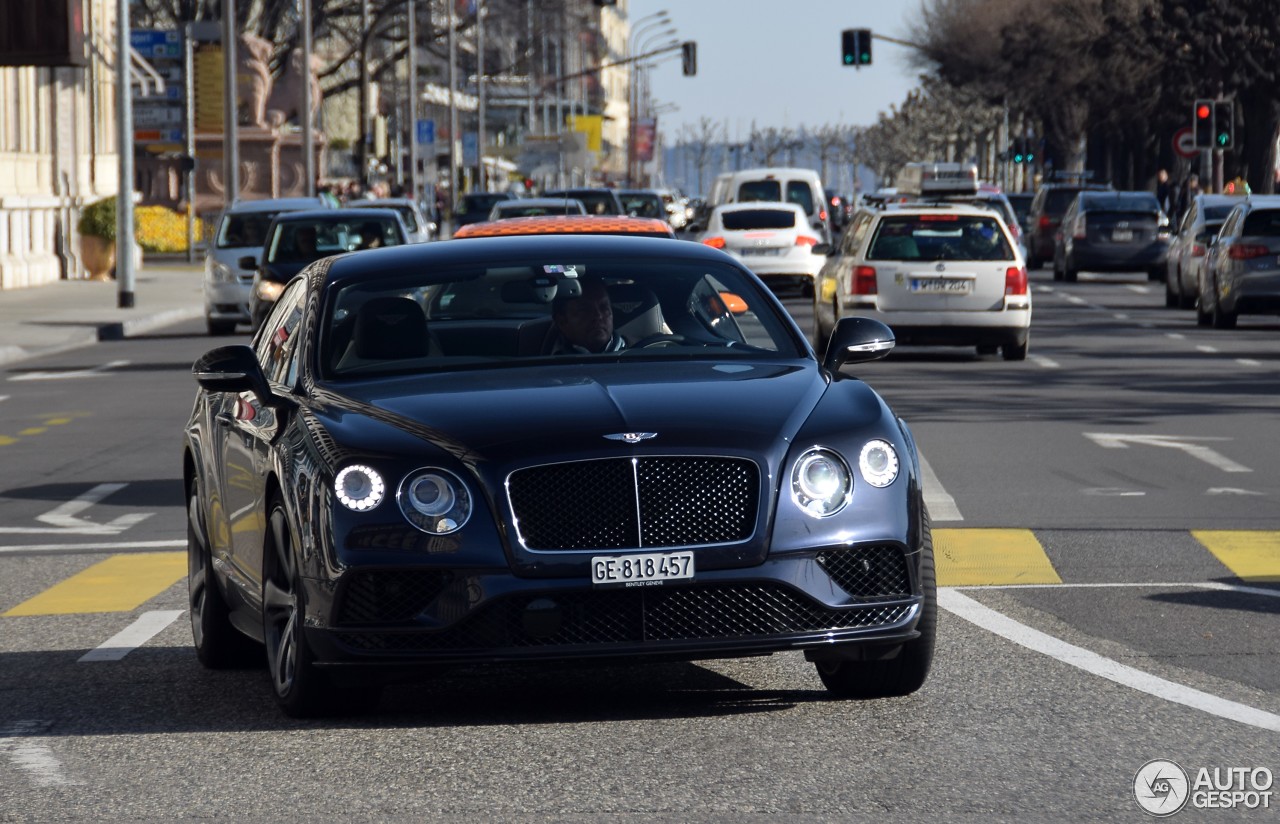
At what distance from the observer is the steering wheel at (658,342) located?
7.99m

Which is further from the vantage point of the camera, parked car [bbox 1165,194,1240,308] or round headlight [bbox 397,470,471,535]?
parked car [bbox 1165,194,1240,308]

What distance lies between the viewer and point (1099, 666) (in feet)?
26.2

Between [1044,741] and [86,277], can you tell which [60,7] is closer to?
[86,277]

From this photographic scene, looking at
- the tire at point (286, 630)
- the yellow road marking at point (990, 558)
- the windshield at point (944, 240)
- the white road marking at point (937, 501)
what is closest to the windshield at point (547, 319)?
the tire at point (286, 630)

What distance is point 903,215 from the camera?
24766mm

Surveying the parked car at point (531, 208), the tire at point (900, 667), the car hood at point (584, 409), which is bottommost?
the tire at point (900, 667)

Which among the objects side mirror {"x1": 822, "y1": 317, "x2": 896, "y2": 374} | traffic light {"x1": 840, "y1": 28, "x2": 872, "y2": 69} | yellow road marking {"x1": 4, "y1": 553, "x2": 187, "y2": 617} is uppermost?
traffic light {"x1": 840, "y1": 28, "x2": 872, "y2": 69}

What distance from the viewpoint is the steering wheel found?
26.2ft

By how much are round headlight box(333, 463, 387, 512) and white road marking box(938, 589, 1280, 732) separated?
240 centimetres

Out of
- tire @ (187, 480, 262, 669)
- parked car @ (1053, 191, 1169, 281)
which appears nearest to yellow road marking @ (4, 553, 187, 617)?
tire @ (187, 480, 262, 669)

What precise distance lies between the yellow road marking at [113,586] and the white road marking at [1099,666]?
129 inches

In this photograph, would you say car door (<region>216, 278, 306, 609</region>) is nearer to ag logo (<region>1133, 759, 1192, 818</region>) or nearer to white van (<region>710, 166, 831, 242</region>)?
ag logo (<region>1133, 759, 1192, 818</region>)

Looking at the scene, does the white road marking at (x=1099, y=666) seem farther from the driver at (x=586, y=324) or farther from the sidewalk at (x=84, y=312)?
the sidewalk at (x=84, y=312)

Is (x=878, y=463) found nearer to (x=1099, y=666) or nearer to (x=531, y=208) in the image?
(x=1099, y=666)
